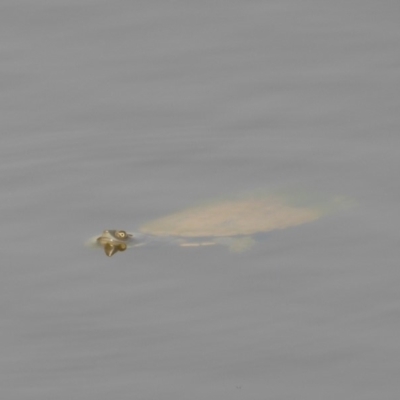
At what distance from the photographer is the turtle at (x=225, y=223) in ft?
18.6

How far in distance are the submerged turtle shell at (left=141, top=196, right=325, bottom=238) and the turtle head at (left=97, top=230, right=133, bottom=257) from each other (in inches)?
4.4

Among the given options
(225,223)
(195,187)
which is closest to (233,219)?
(225,223)

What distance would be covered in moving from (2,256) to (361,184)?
1.71 m

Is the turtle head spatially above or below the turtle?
below

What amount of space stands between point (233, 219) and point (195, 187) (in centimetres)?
29

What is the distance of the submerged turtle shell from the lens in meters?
5.77

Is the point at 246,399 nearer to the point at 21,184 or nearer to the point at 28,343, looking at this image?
the point at 28,343

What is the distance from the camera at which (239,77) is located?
7012 mm

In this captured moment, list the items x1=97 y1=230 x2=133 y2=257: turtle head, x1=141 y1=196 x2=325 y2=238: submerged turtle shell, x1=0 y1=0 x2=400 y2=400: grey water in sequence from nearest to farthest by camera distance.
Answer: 1. x1=0 y1=0 x2=400 y2=400: grey water
2. x1=97 y1=230 x2=133 y2=257: turtle head
3. x1=141 y1=196 x2=325 y2=238: submerged turtle shell

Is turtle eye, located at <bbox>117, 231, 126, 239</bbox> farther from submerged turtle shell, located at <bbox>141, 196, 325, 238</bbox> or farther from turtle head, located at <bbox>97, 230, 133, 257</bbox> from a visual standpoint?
submerged turtle shell, located at <bbox>141, 196, 325, 238</bbox>

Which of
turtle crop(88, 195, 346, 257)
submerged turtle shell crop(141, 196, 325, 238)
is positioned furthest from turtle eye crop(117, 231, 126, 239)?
submerged turtle shell crop(141, 196, 325, 238)

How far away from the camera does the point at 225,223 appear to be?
586 centimetres

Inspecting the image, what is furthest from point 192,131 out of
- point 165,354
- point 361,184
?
point 165,354

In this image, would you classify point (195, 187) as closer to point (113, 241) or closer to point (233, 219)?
point (233, 219)
